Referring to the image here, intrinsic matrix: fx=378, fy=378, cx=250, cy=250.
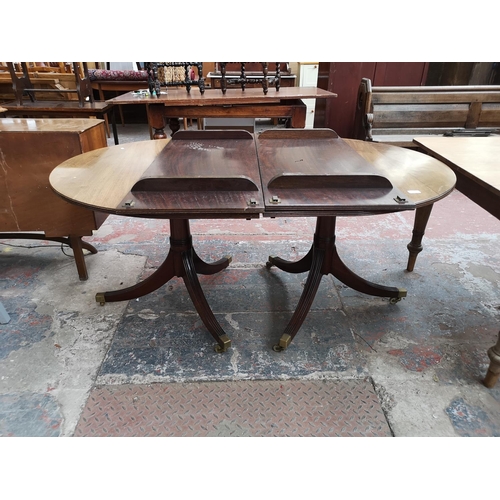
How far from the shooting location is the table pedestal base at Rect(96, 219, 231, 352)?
1756 millimetres

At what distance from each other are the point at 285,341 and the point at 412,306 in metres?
0.80

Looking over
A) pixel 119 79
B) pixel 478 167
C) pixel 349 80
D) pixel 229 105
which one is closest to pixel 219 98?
pixel 229 105

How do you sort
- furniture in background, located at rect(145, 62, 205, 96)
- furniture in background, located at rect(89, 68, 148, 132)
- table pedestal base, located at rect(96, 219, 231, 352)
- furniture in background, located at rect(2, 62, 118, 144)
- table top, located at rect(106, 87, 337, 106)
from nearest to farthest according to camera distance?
table pedestal base, located at rect(96, 219, 231, 352) → table top, located at rect(106, 87, 337, 106) → furniture in background, located at rect(145, 62, 205, 96) → furniture in background, located at rect(2, 62, 118, 144) → furniture in background, located at rect(89, 68, 148, 132)

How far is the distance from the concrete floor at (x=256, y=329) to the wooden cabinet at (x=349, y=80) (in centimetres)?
274

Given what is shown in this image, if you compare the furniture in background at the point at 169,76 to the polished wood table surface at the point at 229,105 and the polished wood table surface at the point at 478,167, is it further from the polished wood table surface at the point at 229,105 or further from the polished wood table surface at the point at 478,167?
the polished wood table surface at the point at 478,167

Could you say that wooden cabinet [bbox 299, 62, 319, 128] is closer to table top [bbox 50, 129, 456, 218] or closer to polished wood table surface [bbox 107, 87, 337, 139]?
polished wood table surface [bbox 107, 87, 337, 139]

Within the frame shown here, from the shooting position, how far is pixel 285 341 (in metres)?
1.72

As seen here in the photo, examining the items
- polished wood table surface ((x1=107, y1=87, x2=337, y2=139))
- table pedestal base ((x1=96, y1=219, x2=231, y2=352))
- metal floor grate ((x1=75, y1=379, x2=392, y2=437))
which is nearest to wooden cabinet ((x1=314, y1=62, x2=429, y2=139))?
polished wood table surface ((x1=107, y1=87, x2=337, y2=139))

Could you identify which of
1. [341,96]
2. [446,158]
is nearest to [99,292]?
[446,158]

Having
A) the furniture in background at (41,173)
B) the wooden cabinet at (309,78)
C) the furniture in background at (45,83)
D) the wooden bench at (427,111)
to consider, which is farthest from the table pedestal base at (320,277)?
the furniture in background at (45,83)

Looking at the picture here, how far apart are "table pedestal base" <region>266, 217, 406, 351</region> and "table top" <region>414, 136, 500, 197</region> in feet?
1.91

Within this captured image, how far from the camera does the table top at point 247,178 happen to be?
3.89ft

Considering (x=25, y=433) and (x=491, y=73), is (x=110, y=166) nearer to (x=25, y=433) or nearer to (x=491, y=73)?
(x=25, y=433)

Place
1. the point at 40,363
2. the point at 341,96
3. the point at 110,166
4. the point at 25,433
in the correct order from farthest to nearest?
the point at 341,96 → the point at 40,363 → the point at 110,166 → the point at 25,433
